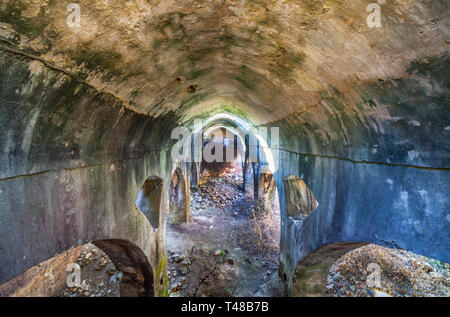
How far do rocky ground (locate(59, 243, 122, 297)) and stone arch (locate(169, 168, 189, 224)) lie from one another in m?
3.76

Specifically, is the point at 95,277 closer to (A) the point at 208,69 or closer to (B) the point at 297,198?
(B) the point at 297,198

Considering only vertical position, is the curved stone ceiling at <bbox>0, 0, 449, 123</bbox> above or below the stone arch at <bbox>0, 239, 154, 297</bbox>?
above

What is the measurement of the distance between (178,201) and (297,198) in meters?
6.28

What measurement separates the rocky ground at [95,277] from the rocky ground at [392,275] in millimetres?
6046

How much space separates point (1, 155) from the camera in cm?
154

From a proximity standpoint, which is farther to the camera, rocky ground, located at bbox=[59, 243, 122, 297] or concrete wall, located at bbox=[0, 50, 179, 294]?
rocky ground, located at bbox=[59, 243, 122, 297]

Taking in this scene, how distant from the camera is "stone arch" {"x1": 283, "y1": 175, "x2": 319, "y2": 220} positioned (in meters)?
6.31

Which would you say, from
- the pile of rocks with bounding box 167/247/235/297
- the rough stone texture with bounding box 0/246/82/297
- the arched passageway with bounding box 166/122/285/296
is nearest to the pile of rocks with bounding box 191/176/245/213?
the arched passageway with bounding box 166/122/285/296

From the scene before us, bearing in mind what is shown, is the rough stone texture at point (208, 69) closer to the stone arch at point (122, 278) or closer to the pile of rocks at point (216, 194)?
the stone arch at point (122, 278)

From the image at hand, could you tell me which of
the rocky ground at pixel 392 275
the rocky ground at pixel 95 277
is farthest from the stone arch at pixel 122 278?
the rocky ground at pixel 392 275

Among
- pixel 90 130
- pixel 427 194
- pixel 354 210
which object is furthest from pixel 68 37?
pixel 354 210

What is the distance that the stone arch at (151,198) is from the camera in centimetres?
564

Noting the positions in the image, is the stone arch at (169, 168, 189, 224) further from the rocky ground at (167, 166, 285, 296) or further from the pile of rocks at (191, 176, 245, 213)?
the pile of rocks at (191, 176, 245, 213)

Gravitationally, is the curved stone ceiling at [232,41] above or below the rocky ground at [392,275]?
above
